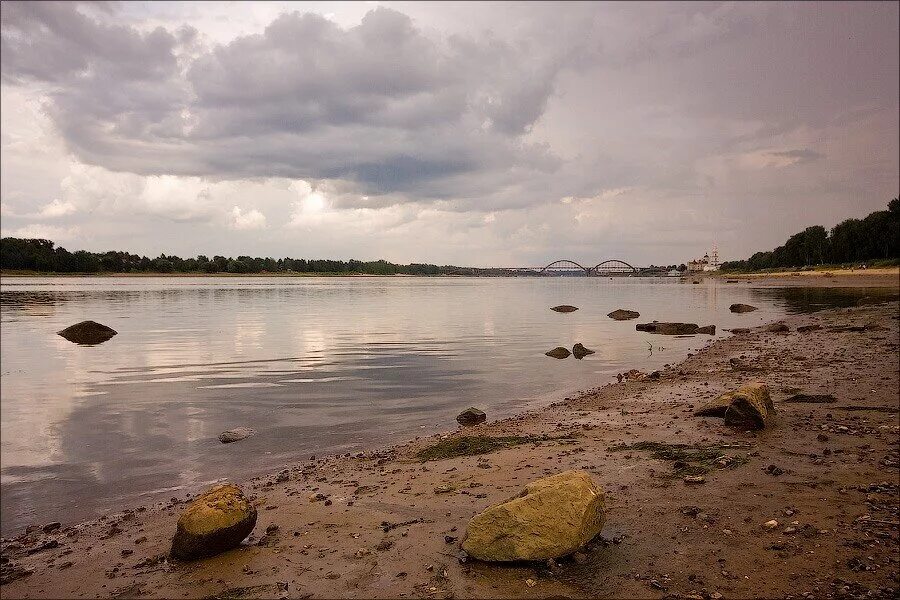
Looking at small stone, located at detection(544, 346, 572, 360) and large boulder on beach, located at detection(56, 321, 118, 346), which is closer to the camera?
small stone, located at detection(544, 346, 572, 360)

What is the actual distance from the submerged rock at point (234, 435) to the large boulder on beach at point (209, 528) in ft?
24.2

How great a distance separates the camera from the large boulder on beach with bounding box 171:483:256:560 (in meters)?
8.08

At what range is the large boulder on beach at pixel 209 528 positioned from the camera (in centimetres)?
808

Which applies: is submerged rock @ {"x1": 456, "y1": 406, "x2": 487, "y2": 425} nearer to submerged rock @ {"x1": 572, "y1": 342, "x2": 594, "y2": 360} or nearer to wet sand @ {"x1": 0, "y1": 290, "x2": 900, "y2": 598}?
wet sand @ {"x1": 0, "y1": 290, "x2": 900, "y2": 598}

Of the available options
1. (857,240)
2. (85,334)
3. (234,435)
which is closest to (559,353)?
(234,435)

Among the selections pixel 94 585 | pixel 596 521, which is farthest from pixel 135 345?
pixel 596 521

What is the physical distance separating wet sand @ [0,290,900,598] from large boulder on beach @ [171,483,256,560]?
214 millimetres

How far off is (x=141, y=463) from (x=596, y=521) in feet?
37.5

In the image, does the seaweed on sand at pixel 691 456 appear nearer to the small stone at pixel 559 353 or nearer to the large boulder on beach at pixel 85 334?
the small stone at pixel 559 353

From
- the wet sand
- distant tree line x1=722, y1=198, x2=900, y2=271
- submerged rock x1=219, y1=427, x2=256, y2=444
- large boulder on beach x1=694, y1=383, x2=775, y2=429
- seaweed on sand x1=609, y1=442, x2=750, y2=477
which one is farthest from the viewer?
distant tree line x1=722, y1=198, x2=900, y2=271

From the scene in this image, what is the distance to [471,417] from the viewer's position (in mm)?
17438

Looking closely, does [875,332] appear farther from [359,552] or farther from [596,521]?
[359,552]

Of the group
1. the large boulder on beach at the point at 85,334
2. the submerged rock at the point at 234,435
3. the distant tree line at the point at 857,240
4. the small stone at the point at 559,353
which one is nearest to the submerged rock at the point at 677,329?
the small stone at the point at 559,353

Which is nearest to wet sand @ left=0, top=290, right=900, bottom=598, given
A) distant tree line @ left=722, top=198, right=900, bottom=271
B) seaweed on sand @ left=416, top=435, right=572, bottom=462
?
seaweed on sand @ left=416, top=435, right=572, bottom=462
